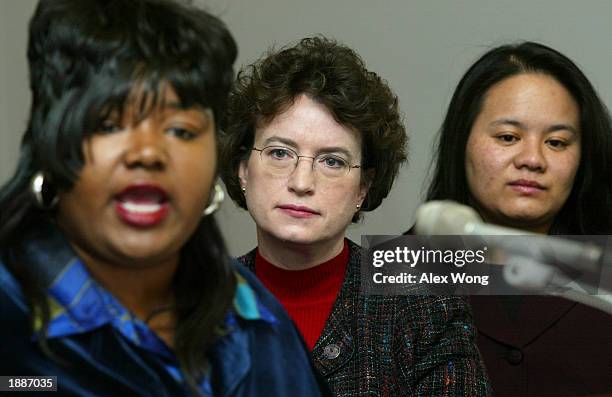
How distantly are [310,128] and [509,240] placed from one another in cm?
83

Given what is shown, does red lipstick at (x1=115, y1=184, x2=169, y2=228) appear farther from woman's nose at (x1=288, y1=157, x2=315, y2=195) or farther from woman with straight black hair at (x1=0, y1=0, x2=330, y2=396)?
woman's nose at (x1=288, y1=157, x2=315, y2=195)

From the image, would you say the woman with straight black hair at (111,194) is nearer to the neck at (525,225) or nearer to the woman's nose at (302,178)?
the woman's nose at (302,178)

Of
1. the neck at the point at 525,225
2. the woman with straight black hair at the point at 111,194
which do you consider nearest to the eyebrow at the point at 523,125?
the neck at the point at 525,225

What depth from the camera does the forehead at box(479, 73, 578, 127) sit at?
6.23ft

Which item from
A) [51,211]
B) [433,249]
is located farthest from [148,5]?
[433,249]

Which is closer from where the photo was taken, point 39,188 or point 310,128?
point 39,188

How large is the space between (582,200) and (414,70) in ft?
2.50

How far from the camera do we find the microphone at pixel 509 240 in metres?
0.94

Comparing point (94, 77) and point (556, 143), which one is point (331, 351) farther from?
point (94, 77)

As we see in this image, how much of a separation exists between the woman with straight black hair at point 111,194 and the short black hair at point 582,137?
1.04 m

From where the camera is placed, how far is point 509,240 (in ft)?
3.19

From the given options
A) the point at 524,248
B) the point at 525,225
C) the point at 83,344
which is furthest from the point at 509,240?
the point at 525,225

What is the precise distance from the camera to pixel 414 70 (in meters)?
2.62

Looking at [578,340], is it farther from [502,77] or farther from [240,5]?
[240,5]
